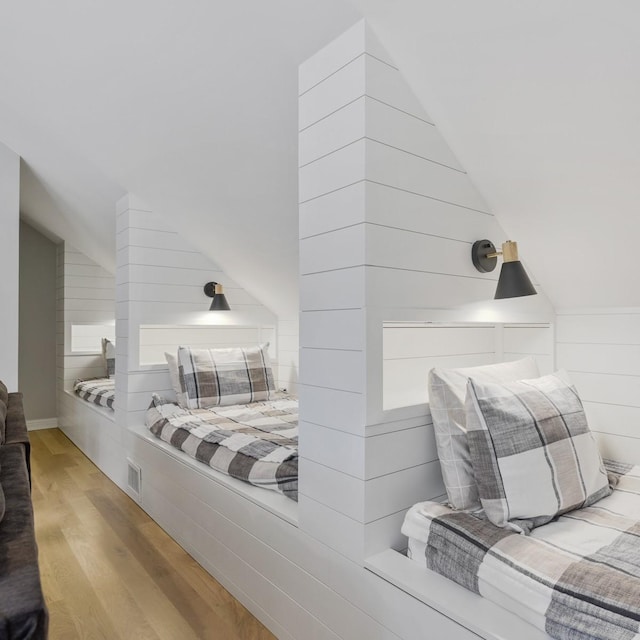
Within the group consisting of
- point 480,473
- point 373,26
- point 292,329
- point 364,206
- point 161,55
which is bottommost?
point 480,473

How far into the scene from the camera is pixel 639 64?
117cm

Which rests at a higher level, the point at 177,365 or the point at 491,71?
the point at 491,71

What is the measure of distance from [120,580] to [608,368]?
2201mm

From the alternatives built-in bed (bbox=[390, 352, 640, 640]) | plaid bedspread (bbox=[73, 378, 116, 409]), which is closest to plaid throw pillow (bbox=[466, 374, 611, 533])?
built-in bed (bbox=[390, 352, 640, 640])

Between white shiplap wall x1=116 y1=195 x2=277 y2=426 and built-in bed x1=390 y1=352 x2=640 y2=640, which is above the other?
white shiplap wall x1=116 y1=195 x2=277 y2=426

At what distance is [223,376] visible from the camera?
10.6ft

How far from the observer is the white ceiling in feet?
4.12

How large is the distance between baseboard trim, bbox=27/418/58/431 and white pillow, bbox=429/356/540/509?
5.01 m

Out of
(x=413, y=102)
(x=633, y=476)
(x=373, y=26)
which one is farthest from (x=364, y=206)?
(x=633, y=476)

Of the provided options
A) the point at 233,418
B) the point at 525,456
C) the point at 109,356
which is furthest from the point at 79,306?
the point at 525,456

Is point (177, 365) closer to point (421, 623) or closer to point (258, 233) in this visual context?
point (258, 233)

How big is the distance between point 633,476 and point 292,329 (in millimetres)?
2385

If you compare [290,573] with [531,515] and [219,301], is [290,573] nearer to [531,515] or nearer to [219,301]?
[531,515]

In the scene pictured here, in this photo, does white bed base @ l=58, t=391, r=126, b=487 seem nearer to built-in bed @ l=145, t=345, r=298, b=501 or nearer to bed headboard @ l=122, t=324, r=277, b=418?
bed headboard @ l=122, t=324, r=277, b=418
